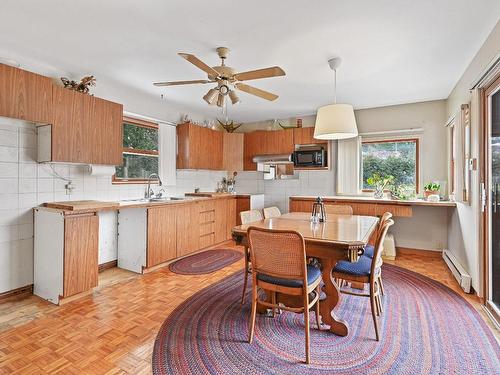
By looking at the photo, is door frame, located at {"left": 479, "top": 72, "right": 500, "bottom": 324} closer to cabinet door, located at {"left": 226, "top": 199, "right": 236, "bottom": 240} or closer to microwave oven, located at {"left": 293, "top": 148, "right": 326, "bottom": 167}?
microwave oven, located at {"left": 293, "top": 148, "right": 326, "bottom": 167}

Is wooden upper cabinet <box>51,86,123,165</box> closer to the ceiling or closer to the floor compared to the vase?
closer to the ceiling

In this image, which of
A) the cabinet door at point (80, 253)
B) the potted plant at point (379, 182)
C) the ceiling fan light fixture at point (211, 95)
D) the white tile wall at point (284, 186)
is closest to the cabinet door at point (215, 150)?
the white tile wall at point (284, 186)

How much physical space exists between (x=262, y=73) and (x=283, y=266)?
1.56 m

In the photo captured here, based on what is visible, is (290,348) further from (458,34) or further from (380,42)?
(458,34)

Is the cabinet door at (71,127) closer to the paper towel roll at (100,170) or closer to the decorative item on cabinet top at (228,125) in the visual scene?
the paper towel roll at (100,170)

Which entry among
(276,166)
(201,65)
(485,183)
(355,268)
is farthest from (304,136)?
(355,268)

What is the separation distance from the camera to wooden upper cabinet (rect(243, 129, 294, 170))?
517cm

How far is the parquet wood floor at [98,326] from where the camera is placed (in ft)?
5.70

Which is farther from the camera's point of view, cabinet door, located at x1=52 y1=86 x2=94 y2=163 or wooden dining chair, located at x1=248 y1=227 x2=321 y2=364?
cabinet door, located at x1=52 y1=86 x2=94 y2=163

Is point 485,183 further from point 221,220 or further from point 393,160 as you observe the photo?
point 221,220

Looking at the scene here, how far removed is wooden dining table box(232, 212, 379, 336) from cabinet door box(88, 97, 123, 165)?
2001mm

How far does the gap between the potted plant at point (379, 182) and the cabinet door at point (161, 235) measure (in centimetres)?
323

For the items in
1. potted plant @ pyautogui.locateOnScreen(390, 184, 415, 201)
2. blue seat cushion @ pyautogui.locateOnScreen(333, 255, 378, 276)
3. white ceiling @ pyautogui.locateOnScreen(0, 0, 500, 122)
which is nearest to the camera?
white ceiling @ pyautogui.locateOnScreen(0, 0, 500, 122)

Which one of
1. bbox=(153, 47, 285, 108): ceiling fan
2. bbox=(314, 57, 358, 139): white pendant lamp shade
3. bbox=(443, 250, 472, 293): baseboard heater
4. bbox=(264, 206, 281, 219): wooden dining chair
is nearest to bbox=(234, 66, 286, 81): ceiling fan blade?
bbox=(153, 47, 285, 108): ceiling fan
